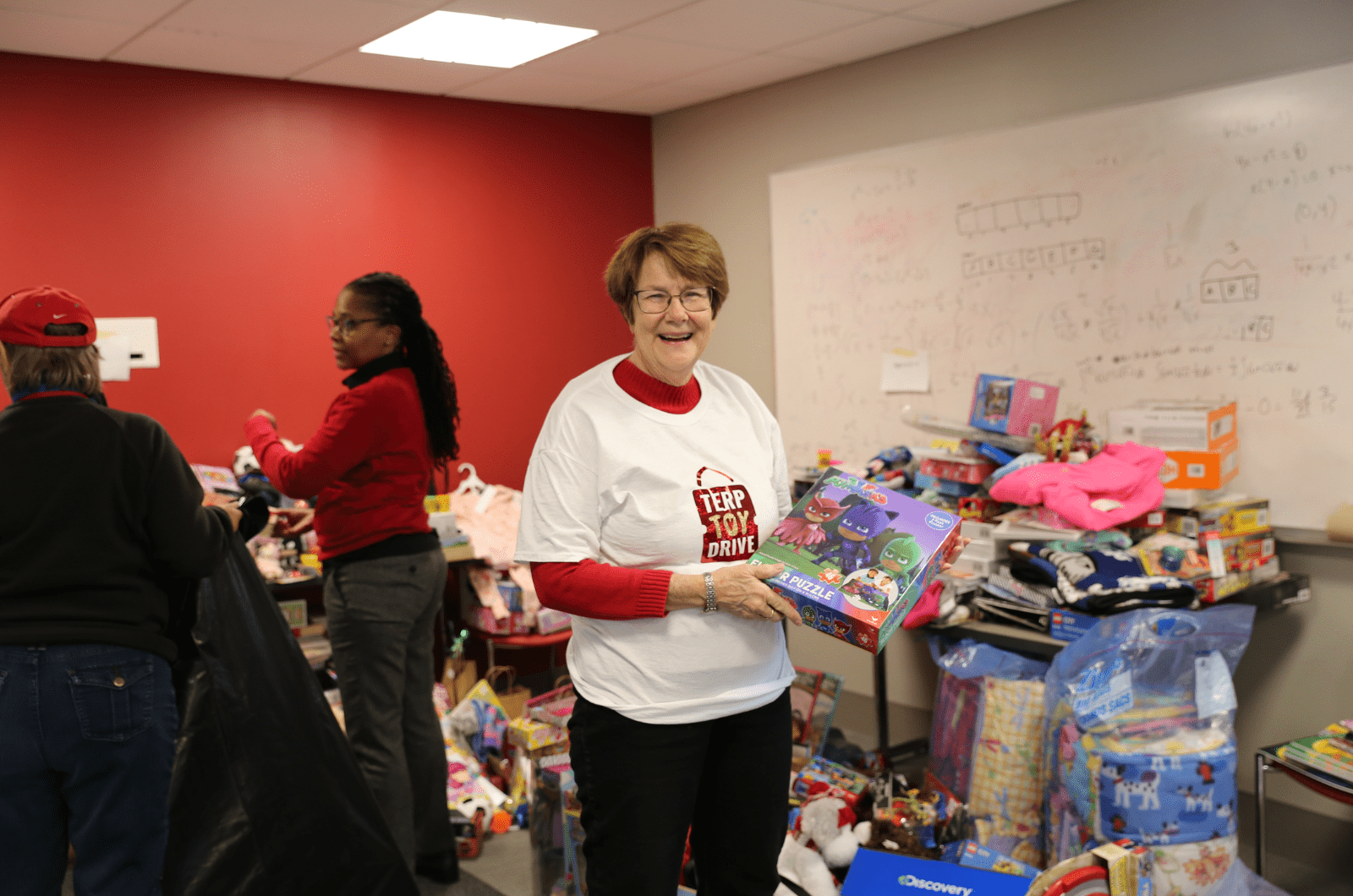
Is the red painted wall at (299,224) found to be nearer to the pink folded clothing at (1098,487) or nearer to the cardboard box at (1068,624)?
the pink folded clothing at (1098,487)

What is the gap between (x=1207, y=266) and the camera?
330 cm

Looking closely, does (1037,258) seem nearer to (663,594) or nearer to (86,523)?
(663,594)

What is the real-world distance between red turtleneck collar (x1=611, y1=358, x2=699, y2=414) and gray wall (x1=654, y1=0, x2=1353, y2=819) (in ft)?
7.28

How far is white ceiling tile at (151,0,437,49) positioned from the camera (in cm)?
325

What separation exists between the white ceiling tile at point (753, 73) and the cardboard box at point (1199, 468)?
2058mm

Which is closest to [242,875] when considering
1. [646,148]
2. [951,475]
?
[951,475]

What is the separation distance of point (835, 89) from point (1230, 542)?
2.34m

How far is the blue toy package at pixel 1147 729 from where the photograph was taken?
8.18 ft

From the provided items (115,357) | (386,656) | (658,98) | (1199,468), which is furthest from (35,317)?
(658,98)

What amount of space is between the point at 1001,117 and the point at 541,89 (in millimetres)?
1841

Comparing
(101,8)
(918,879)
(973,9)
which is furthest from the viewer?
(973,9)

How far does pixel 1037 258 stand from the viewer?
12.3ft

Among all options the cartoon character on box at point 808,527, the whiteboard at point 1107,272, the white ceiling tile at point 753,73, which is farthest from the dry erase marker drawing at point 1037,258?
the cartoon character on box at point 808,527

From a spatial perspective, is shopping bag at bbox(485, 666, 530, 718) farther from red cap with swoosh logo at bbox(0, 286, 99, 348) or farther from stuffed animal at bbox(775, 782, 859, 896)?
red cap with swoosh logo at bbox(0, 286, 99, 348)
